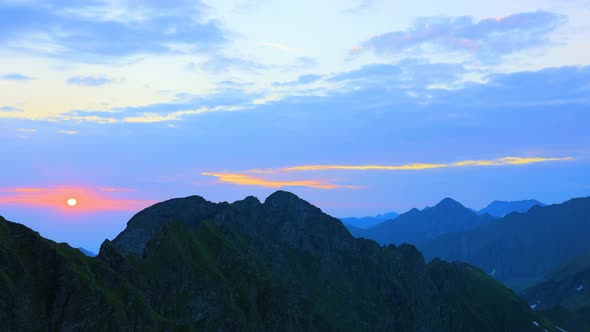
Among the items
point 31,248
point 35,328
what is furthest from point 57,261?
point 35,328

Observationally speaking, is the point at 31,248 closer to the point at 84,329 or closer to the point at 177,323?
the point at 84,329

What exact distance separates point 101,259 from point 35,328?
3611cm

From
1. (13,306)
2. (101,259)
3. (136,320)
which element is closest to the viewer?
(13,306)

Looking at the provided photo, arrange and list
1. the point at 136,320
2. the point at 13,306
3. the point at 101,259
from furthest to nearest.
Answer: the point at 101,259 → the point at 136,320 → the point at 13,306

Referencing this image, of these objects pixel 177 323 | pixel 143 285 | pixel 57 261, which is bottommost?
pixel 177 323

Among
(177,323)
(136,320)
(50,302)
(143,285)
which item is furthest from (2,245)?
(177,323)

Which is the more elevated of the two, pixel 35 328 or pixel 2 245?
pixel 2 245

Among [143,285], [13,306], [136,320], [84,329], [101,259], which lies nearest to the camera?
[13,306]

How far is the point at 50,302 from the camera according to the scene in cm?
14625

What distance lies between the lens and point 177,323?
195 meters

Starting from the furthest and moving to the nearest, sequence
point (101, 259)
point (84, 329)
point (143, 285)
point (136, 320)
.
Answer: point (143, 285) → point (101, 259) → point (136, 320) → point (84, 329)

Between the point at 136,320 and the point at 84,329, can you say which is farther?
the point at 136,320

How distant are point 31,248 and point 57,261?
754 centimetres

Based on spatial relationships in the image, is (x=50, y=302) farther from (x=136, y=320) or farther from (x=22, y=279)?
(x=136, y=320)
